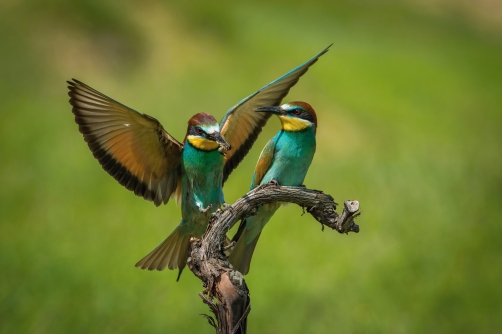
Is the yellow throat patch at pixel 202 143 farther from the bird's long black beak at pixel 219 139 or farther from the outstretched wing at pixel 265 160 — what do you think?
the outstretched wing at pixel 265 160

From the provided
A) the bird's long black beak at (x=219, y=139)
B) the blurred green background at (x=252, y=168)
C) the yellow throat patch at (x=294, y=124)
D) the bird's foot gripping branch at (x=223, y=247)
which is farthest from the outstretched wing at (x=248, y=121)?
the blurred green background at (x=252, y=168)

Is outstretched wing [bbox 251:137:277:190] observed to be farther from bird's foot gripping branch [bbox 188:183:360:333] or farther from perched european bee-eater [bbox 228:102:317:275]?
bird's foot gripping branch [bbox 188:183:360:333]

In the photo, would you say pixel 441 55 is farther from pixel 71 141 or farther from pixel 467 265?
pixel 71 141

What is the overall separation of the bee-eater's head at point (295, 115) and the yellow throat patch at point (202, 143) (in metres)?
0.39

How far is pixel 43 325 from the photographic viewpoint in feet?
13.9

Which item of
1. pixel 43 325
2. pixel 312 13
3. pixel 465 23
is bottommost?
pixel 43 325

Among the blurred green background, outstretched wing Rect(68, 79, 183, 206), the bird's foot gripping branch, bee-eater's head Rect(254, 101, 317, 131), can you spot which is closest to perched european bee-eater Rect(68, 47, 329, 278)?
outstretched wing Rect(68, 79, 183, 206)

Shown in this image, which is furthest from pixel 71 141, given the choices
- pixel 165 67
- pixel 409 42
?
pixel 409 42

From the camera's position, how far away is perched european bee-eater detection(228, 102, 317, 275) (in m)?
3.07

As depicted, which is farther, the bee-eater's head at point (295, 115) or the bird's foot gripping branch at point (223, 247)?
the bee-eater's head at point (295, 115)

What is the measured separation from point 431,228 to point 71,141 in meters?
3.32

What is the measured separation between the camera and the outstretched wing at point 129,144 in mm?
2709

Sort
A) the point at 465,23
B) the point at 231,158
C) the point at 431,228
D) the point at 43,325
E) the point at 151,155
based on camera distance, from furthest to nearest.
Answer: the point at 465,23 → the point at 431,228 → the point at 43,325 → the point at 231,158 → the point at 151,155

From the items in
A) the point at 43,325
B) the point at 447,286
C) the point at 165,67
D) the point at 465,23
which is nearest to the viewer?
the point at 43,325
